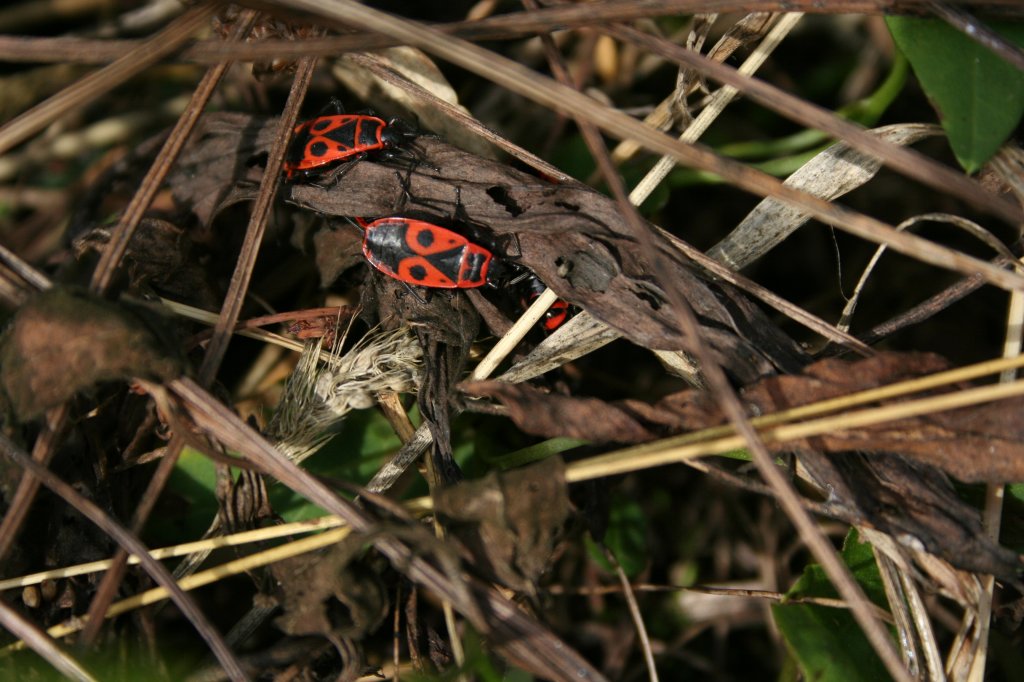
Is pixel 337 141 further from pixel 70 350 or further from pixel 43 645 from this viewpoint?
pixel 43 645

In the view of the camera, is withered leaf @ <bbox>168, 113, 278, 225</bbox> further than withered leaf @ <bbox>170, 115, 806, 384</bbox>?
Yes

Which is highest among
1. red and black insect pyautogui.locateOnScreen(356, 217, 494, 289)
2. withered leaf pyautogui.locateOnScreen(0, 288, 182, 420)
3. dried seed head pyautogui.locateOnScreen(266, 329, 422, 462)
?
red and black insect pyautogui.locateOnScreen(356, 217, 494, 289)

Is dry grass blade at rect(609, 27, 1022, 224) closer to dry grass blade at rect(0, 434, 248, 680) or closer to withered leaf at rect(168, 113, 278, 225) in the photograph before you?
withered leaf at rect(168, 113, 278, 225)

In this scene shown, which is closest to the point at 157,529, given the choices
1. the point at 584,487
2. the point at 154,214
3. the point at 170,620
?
the point at 170,620

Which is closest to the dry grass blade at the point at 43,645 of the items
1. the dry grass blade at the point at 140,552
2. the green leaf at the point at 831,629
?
the dry grass blade at the point at 140,552

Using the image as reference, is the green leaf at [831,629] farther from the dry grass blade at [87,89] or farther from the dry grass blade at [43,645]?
the dry grass blade at [87,89]

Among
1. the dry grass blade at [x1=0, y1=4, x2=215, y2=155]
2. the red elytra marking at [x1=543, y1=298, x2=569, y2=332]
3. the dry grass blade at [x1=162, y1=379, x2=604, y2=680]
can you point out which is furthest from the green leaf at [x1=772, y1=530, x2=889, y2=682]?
the dry grass blade at [x1=0, y1=4, x2=215, y2=155]
